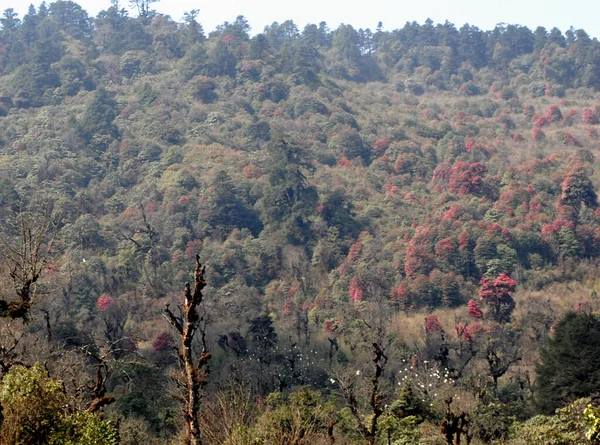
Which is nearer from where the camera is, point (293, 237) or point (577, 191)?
point (577, 191)

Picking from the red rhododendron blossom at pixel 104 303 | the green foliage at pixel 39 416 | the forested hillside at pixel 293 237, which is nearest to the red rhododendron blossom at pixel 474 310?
the forested hillside at pixel 293 237

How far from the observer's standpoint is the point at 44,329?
54.1m

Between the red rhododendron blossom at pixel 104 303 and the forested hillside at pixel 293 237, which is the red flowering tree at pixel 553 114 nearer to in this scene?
the forested hillside at pixel 293 237

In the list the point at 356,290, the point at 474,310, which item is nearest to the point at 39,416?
the point at 474,310

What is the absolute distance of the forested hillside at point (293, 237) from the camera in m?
35.0

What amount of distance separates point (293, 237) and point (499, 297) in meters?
25.3

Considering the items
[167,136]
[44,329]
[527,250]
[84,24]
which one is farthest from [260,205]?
[84,24]

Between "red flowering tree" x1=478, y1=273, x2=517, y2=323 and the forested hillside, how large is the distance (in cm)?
26

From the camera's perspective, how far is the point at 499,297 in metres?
66.6

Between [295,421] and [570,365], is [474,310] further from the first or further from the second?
[295,421]

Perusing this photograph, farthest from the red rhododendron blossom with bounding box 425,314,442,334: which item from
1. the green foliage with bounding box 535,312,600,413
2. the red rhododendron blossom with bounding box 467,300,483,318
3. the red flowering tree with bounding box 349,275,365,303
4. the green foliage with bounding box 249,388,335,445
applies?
the green foliage with bounding box 249,388,335,445

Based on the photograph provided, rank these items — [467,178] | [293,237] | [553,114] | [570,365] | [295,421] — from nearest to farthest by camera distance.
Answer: [295,421]
[570,365]
[293,237]
[467,178]
[553,114]

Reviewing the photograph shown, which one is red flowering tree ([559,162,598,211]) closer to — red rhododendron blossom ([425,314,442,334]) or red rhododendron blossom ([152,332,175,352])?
red rhododendron blossom ([425,314,442,334])

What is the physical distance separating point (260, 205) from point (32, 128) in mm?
39360
